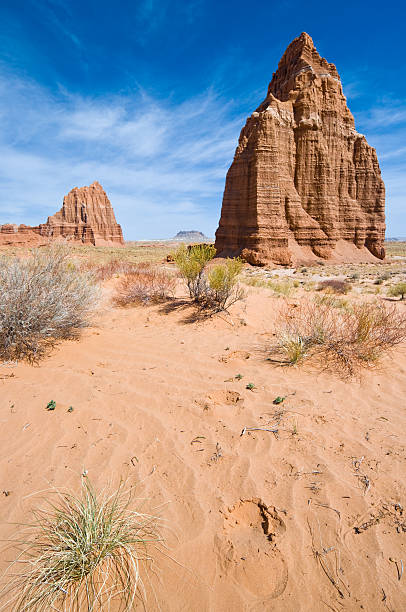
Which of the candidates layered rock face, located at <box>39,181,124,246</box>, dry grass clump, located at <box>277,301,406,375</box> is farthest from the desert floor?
layered rock face, located at <box>39,181,124,246</box>

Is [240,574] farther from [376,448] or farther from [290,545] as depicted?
[376,448]

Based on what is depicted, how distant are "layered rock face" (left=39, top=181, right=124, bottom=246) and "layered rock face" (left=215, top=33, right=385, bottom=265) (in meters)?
55.9

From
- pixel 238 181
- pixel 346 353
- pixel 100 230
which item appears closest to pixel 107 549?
pixel 346 353

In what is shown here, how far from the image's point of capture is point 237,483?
2301 mm

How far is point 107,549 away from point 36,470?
1145mm

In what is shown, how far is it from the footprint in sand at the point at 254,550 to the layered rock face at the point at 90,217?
7657cm

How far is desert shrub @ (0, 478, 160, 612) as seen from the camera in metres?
1.54

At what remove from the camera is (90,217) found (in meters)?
75.5

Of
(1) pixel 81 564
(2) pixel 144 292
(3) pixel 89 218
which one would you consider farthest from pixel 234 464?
(3) pixel 89 218

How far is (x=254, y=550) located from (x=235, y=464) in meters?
0.69

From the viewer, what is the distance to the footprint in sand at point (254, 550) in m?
1.66

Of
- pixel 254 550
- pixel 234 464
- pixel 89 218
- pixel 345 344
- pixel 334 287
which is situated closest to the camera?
pixel 254 550

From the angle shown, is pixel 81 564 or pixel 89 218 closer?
pixel 81 564

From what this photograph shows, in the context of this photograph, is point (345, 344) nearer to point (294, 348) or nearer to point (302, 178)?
point (294, 348)
